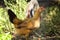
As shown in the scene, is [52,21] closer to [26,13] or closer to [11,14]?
[26,13]

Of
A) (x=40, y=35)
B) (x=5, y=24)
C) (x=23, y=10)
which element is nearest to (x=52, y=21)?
(x=40, y=35)

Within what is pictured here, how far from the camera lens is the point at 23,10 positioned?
2160 mm

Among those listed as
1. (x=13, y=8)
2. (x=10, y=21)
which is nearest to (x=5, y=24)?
(x=10, y=21)

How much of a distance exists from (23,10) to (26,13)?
0.16 ft

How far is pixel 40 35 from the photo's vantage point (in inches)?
85.4

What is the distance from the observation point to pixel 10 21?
2172 mm

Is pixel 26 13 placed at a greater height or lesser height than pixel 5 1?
lesser

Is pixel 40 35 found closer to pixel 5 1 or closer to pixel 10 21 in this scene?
pixel 10 21

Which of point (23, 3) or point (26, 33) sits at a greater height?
point (23, 3)

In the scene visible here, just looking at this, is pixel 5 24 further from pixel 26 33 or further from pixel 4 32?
pixel 26 33

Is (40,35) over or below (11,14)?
below

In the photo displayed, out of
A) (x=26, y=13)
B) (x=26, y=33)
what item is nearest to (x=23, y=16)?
(x=26, y=13)

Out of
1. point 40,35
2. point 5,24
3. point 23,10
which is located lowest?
point 40,35

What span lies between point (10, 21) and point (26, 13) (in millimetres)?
207
